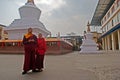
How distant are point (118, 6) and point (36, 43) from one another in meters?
32.8

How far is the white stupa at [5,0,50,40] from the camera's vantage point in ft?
70.0

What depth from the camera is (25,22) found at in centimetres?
2169

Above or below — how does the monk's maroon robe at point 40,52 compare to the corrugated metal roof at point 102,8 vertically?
below

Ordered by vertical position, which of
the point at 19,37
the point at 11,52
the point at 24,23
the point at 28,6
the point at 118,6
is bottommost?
the point at 11,52

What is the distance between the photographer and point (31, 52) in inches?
277

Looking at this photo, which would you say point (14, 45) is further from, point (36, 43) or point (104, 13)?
point (104, 13)

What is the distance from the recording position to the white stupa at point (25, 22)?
21.3 m

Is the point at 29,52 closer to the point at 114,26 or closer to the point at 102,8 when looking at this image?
the point at 114,26

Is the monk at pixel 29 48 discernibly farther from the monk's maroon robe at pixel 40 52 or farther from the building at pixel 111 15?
the building at pixel 111 15

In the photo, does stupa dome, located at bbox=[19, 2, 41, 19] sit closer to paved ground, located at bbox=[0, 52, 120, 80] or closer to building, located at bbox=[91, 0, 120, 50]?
paved ground, located at bbox=[0, 52, 120, 80]

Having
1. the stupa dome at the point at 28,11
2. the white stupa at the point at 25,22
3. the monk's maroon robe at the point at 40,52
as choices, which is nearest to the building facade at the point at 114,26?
the white stupa at the point at 25,22

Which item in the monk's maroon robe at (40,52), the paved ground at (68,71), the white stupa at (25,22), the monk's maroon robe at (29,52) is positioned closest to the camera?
the paved ground at (68,71)

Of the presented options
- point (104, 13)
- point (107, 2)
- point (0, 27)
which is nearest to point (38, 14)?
point (107, 2)

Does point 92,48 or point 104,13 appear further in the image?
point 104,13
